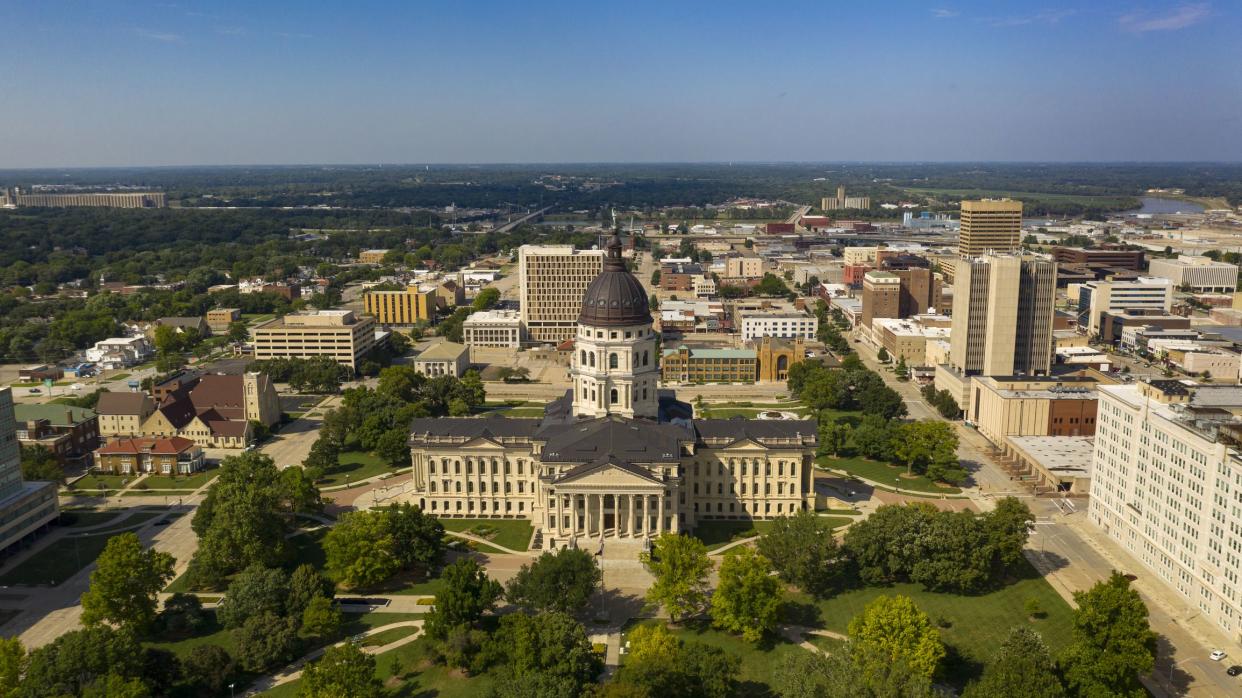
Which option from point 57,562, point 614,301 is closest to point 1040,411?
point 614,301

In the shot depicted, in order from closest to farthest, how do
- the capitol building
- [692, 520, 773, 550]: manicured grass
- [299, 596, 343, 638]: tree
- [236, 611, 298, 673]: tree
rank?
[236, 611, 298, 673]: tree < [299, 596, 343, 638]: tree < [692, 520, 773, 550]: manicured grass < the capitol building

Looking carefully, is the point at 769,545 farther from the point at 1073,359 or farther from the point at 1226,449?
the point at 1073,359

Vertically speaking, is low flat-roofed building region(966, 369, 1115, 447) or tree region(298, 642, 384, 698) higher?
low flat-roofed building region(966, 369, 1115, 447)

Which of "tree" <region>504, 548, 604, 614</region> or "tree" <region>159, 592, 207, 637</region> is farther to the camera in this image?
"tree" <region>159, 592, 207, 637</region>

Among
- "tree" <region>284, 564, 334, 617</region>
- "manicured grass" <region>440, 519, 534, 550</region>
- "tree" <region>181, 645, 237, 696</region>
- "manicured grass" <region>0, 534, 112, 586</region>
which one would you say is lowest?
"manicured grass" <region>440, 519, 534, 550</region>

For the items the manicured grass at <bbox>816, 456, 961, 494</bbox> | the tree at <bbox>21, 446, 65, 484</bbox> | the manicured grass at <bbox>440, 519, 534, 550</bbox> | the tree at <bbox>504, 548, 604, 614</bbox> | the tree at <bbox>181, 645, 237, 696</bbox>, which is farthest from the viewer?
the manicured grass at <bbox>816, 456, 961, 494</bbox>

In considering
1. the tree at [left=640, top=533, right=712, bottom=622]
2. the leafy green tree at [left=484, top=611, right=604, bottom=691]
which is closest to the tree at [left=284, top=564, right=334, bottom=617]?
the leafy green tree at [left=484, top=611, right=604, bottom=691]

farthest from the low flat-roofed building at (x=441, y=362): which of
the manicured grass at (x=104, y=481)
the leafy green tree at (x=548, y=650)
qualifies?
the leafy green tree at (x=548, y=650)

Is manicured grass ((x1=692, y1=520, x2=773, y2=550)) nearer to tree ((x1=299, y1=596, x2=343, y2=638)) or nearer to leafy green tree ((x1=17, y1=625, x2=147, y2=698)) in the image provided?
tree ((x1=299, y1=596, x2=343, y2=638))
